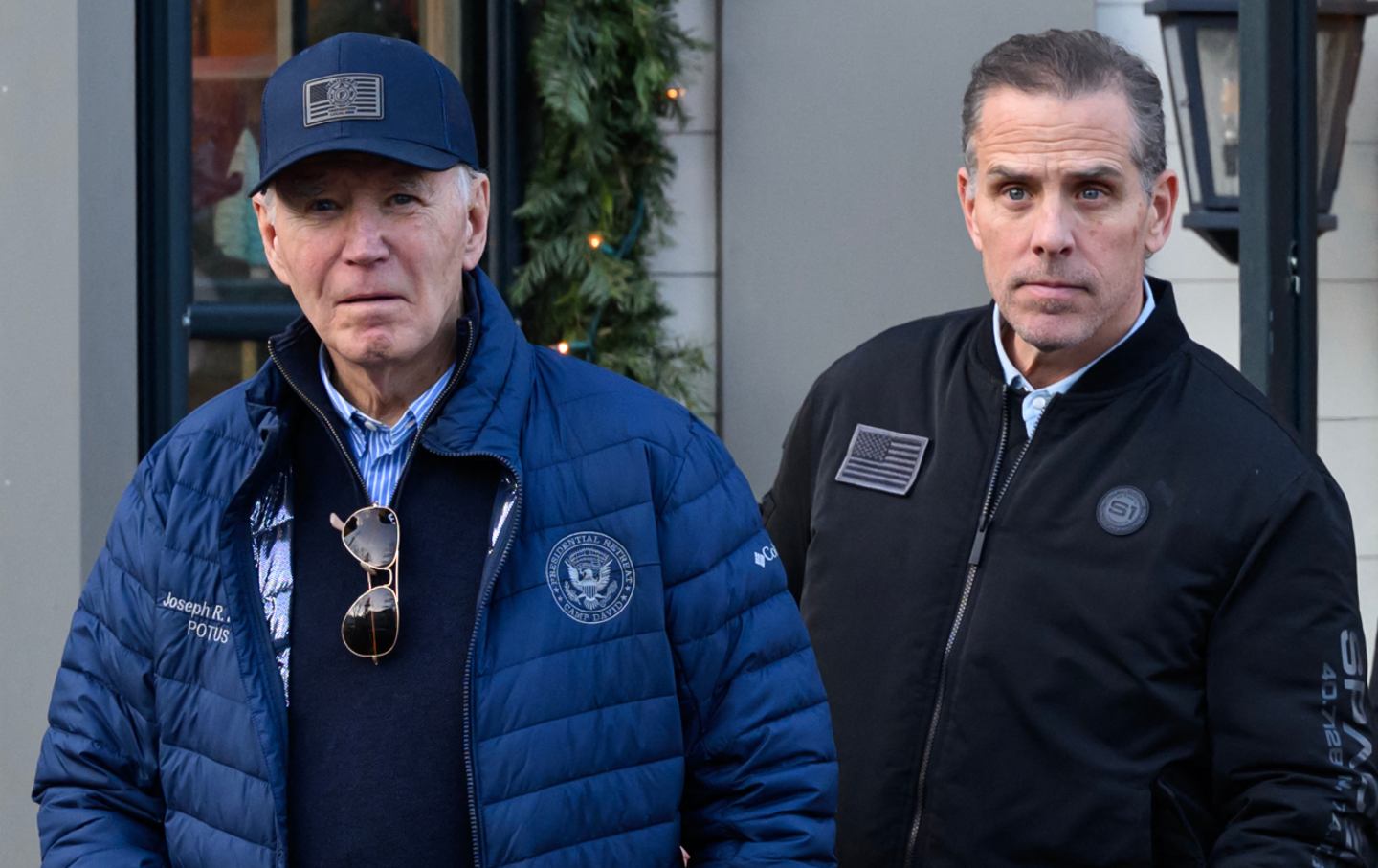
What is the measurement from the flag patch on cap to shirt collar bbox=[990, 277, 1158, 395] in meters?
0.89

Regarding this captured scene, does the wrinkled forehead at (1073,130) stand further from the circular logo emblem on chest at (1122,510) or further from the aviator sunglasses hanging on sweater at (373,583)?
the aviator sunglasses hanging on sweater at (373,583)

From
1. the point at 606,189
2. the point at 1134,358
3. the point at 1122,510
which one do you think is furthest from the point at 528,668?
the point at 606,189

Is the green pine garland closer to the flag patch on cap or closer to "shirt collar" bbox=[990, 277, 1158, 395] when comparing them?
"shirt collar" bbox=[990, 277, 1158, 395]

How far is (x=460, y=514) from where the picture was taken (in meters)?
2.02

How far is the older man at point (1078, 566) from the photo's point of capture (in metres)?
2.18

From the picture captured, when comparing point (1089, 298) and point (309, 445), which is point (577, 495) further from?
point (1089, 298)

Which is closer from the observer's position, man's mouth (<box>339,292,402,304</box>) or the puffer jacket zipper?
man's mouth (<box>339,292,402,304</box>)

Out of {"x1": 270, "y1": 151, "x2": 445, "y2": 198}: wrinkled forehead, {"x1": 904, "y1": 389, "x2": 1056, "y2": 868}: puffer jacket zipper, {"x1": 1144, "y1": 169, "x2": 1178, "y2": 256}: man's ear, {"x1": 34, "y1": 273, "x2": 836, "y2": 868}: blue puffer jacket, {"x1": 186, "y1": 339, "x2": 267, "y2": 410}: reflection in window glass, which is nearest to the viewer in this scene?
{"x1": 34, "y1": 273, "x2": 836, "y2": 868}: blue puffer jacket

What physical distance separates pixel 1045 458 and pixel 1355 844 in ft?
1.87

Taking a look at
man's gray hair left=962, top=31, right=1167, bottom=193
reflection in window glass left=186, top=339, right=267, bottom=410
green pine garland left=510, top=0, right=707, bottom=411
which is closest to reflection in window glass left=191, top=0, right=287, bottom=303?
reflection in window glass left=186, top=339, right=267, bottom=410

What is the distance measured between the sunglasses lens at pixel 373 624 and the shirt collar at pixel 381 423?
0.72 feet


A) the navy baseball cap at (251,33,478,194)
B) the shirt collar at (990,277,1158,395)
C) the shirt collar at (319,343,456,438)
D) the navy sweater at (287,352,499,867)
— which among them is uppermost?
the navy baseball cap at (251,33,478,194)

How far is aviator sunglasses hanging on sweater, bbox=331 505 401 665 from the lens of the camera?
76.8 inches

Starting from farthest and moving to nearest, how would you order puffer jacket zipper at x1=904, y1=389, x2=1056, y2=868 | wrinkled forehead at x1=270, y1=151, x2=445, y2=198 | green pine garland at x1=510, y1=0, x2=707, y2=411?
green pine garland at x1=510, y1=0, x2=707, y2=411, puffer jacket zipper at x1=904, y1=389, x2=1056, y2=868, wrinkled forehead at x1=270, y1=151, x2=445, y2=198
